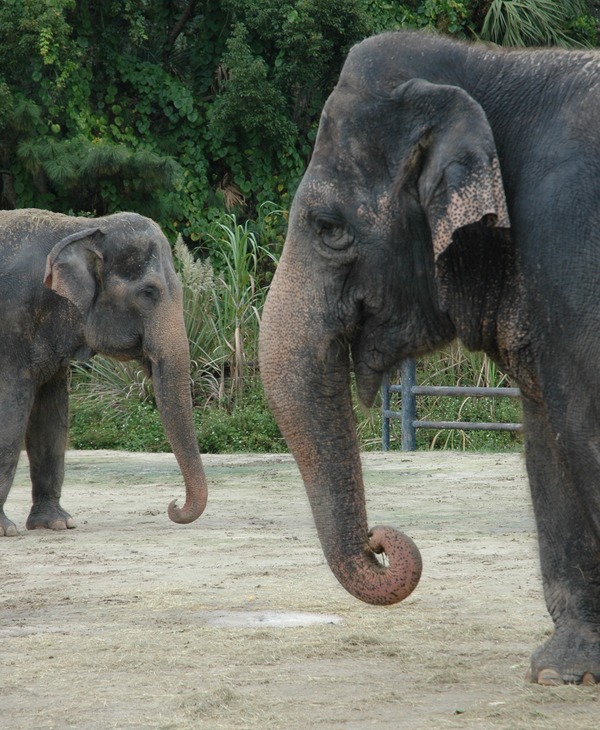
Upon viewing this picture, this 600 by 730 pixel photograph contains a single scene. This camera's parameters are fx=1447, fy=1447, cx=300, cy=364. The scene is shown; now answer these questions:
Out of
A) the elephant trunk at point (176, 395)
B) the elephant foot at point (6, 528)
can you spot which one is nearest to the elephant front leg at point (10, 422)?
the elephant foot at point (6, 528)

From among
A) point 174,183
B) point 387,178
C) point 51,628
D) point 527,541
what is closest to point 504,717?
point 387,178

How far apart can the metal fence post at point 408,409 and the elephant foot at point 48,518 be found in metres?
5.55

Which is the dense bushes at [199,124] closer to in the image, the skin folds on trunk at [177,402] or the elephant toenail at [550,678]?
the skin folds on trunk at [177,402]

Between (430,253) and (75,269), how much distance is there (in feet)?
16.2

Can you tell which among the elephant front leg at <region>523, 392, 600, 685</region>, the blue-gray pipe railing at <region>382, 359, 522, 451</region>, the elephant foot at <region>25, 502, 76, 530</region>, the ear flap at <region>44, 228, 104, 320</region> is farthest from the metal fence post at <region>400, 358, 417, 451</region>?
the elephant front leg at <region>523, 392, 600, 685</region>

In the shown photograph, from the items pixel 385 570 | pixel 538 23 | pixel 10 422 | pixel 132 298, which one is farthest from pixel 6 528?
pixel 538 23

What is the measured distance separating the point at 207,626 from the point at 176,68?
48.5 feet

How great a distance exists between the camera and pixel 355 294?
12.3 feet

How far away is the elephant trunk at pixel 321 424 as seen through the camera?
12.0 feet

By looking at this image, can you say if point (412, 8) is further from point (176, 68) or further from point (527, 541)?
point (527, 541)

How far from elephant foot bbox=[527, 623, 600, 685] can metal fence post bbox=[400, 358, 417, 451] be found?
30.7ft

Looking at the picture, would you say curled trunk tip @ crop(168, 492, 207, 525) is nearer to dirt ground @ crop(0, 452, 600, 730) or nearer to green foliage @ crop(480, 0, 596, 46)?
dirt ground @ crop(0, 452, 600, 730)

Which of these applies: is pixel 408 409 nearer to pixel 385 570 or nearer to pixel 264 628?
pixel 264 628

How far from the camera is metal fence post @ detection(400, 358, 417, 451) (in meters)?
13.4
